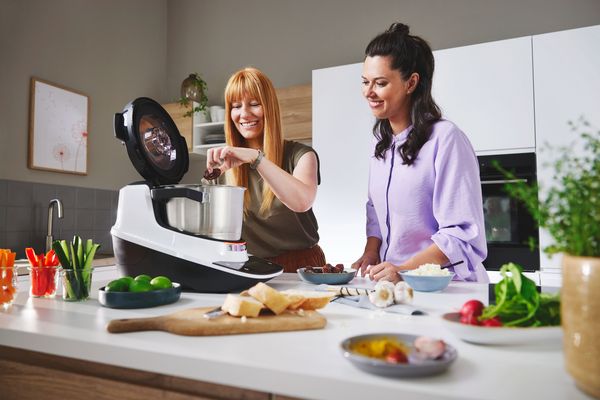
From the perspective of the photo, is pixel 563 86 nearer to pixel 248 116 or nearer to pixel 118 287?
pixel 248 116

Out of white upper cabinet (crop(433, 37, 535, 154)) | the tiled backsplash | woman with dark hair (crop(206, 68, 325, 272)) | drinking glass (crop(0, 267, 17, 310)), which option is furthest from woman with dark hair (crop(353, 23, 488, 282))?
the tiled backsplash

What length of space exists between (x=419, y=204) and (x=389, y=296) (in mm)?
668

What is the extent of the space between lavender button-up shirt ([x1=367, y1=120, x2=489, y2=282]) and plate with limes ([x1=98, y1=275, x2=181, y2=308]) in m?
0.79

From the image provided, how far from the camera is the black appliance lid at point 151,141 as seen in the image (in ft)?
3.95

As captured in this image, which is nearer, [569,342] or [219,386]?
[569,342]

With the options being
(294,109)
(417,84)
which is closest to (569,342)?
(417,84)

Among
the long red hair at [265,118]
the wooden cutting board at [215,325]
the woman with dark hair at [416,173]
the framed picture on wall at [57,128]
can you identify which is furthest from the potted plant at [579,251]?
the framed picture on wall at [57,128]

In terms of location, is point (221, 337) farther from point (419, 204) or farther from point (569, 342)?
point (419, 204)

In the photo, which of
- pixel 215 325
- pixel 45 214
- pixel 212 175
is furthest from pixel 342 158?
pixel 215 325

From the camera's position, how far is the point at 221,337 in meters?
0.74

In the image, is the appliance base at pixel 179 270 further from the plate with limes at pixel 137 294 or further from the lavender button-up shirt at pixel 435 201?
the lavender button-up shirt at pixel 435 201

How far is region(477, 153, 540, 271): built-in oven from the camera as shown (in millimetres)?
2447

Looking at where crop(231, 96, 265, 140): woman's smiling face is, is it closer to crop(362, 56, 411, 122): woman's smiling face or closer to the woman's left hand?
crop(362, 56, 411, 122): woman's smiling face

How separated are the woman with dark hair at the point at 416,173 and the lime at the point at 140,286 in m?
0.66
